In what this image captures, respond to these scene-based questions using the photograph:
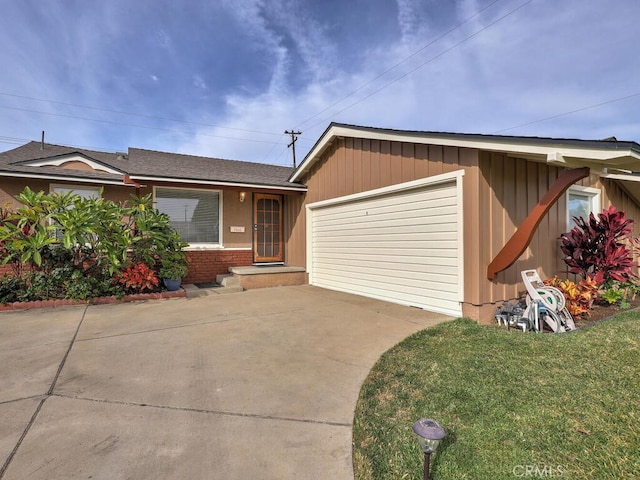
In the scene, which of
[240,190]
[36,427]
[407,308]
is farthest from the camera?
[240,190]

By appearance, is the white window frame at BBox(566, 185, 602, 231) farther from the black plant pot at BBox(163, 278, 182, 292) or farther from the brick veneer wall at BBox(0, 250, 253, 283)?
the black plant pot at BBox(163, 278, 182, 292)

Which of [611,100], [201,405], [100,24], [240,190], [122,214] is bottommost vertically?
[201,405]

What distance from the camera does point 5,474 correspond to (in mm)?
1751

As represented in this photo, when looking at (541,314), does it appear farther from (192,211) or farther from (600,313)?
(192,211)

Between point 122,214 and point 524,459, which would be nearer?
point 524,459

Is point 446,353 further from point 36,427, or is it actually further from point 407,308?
point 36,427

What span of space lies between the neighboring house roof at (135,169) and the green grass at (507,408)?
6.71 m

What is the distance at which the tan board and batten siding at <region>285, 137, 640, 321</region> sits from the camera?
4730 mm

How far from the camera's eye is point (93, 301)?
6.36m

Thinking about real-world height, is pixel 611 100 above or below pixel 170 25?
above

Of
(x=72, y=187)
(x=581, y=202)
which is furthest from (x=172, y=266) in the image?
(x=581, y=202)

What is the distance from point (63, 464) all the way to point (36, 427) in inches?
24.0

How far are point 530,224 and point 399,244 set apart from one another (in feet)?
7.63

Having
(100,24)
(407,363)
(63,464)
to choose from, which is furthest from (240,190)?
(63,464)
